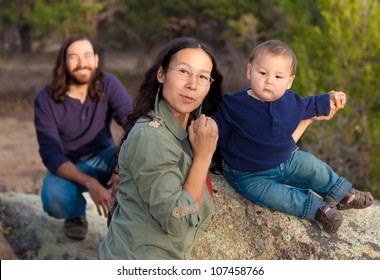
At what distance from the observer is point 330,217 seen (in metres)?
2.59

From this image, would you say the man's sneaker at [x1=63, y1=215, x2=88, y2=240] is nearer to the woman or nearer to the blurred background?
the woman

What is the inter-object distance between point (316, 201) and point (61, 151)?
6.20ft

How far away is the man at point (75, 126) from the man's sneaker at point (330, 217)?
1537 millimetres

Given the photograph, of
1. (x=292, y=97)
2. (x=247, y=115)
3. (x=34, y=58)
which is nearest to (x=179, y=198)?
(x=247, y=115)

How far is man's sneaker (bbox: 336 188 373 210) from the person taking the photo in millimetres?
2713

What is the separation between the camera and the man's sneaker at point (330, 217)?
2.58m

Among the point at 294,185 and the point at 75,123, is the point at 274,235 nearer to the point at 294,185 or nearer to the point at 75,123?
the point at 294,185

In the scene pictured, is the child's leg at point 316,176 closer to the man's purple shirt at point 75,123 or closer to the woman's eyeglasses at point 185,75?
the woman's eyeglasses at point 185,75

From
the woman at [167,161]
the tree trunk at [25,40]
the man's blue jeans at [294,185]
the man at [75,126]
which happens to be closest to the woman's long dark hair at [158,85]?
the woman at [167,161]

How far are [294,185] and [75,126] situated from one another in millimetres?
1759

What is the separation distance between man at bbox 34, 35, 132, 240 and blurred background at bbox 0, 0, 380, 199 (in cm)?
338

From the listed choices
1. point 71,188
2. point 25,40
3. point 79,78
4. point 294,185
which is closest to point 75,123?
point 79,78

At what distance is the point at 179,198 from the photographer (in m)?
2.35
